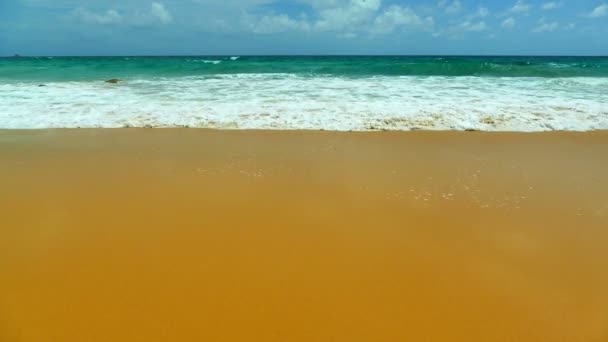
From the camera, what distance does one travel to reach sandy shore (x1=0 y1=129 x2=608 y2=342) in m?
2.03

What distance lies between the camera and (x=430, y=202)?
3543 mm

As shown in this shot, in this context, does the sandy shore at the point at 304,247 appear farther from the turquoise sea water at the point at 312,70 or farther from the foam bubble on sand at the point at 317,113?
the turquoise sea water at the point at 312,70

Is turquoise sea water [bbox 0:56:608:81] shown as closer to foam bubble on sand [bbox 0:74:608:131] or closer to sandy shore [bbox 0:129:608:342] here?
foam bubble on sand [bbox 0:74:608:131]

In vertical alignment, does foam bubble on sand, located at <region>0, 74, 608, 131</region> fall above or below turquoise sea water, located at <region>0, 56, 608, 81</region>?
below

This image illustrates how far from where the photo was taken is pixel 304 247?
276cm

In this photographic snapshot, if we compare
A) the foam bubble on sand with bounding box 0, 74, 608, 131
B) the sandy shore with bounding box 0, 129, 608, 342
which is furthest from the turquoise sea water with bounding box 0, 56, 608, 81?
the sandy shore with bounding box 0, 129, 608, 342

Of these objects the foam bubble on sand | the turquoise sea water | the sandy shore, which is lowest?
the sandy shore

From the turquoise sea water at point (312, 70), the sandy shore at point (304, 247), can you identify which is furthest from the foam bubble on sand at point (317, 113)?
the turquoise sea water at point (312, 70)

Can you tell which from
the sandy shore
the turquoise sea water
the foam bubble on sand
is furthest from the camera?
the turquoise sea water

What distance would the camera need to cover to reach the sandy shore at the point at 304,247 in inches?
80.0

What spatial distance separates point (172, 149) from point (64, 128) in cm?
286

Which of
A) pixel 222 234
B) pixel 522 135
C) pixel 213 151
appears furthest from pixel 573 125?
pixel 222 234

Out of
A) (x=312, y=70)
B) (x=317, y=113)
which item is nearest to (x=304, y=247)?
(x=317, y=113)

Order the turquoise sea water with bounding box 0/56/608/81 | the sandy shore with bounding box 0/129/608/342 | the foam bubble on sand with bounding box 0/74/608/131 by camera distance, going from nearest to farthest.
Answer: the sandy shore with bounding box 0/129/608/342, the foam bubble on sand with bounding box 0/74/608/131, the turquoise sea water with bounding box 0/56/608/81
